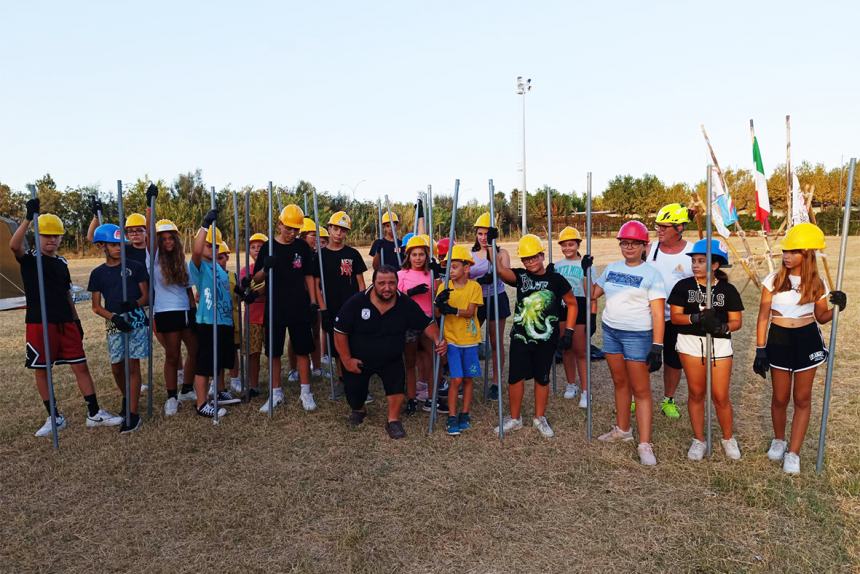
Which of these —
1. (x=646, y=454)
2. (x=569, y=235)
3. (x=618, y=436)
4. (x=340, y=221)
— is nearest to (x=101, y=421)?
(x=340, y=221)

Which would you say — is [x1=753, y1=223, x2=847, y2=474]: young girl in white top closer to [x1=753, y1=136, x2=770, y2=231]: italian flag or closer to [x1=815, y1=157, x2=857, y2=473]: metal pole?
[x1=815, y1=157, x2=857, y2=473]: metal pole

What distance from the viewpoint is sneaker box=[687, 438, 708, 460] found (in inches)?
180

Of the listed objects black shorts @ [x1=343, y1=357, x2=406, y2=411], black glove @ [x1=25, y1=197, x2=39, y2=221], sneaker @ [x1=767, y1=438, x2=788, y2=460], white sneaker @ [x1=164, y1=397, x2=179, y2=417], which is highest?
black glove @ [x1=25, y1=197, x2=39, y2=221]

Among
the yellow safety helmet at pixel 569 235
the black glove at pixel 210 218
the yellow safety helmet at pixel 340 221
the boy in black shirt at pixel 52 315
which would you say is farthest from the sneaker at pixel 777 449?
the boy in black shirt at pixel 52 315

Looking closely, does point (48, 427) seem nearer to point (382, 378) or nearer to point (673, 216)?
point (382, 378)

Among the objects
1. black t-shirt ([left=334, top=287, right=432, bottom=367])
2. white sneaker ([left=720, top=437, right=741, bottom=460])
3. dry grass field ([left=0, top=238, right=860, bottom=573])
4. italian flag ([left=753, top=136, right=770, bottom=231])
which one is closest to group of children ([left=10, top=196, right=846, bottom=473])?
white sneaker ([left=720, top=437, right=741, bottom=460])

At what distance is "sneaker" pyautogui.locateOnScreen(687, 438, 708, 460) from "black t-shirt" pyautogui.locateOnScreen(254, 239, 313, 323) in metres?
3.62

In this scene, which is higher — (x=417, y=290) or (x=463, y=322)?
(x=417, y=290)

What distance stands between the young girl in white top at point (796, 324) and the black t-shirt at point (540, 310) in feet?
4.96

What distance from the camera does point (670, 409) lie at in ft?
18.5

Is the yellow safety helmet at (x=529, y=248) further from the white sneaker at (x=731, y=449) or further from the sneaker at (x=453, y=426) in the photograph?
the white sneaker at (x=731, y=449)

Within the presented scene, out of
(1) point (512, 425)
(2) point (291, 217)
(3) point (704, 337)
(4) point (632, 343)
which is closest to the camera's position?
(3) point (704, 337)

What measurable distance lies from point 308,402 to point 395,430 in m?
1.16

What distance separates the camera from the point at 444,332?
5445mm
